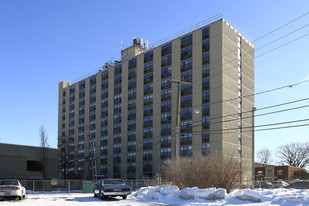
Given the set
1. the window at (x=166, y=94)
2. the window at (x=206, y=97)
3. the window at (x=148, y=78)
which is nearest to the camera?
the window at (x=206, y=97)

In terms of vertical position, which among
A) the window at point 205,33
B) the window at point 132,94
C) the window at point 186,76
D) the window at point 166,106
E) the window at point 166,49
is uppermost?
the window at point 205,33

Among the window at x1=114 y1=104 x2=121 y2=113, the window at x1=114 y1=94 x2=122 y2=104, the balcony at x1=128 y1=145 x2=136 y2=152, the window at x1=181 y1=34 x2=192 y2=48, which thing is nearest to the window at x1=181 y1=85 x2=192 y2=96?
the window at x1=181 y1=34 x2=192 y2=48

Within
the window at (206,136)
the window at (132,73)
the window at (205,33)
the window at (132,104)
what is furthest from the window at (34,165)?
the window at (205,33)

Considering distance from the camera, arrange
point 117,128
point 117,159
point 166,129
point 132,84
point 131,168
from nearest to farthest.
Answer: point 166,129 < point 131,168 < point 132,84 < point 117,159 < point 117,128

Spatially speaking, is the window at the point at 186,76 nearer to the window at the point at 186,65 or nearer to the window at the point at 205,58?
the window at the point at 186,65

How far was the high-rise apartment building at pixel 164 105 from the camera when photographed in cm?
6888

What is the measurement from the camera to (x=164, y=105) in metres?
77.5

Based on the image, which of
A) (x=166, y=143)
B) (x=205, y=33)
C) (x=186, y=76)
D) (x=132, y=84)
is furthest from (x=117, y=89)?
(x=205, y=33)

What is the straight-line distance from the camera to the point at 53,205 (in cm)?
2059

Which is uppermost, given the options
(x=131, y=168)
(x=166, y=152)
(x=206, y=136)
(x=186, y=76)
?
(x=186, y=76)

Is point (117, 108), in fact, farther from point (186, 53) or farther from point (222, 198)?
point (222, 198)

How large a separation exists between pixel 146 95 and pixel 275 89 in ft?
187

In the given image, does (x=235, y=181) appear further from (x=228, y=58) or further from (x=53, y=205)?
(x=228, y=58)

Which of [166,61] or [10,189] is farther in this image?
[166,61]
